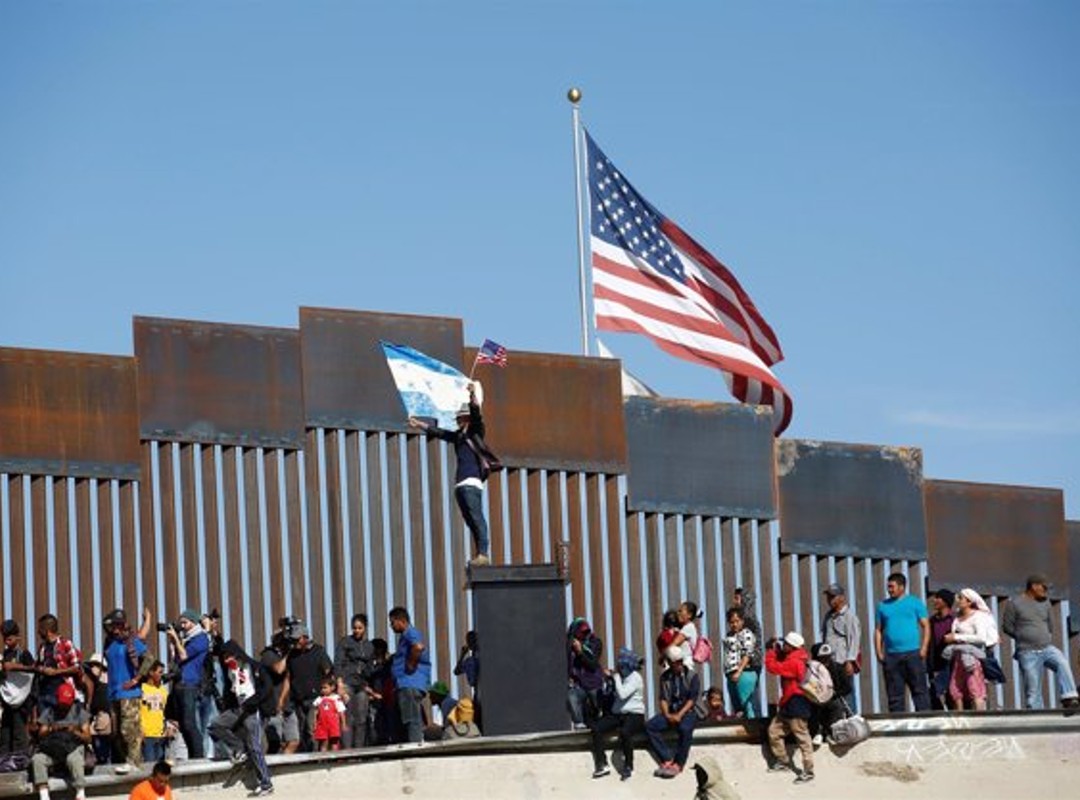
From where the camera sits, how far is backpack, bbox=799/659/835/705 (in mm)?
25281

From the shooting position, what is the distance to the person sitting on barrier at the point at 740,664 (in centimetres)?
2598

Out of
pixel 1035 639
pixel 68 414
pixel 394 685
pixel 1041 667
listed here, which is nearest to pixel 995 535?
pixel 1041 667

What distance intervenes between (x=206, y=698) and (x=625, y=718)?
3.40 m

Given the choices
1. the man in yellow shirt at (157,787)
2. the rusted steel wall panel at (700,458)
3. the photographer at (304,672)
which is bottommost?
the man in yellow shirt at (157,787)

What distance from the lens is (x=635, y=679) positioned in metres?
25.1

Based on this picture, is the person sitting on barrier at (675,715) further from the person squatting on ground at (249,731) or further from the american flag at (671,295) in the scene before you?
the american flag at (671,295)

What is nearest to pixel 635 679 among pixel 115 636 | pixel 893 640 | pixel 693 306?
pixel 893 640

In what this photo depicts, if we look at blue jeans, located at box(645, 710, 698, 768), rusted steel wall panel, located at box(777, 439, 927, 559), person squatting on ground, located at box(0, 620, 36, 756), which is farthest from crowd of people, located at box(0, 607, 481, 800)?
rusted steel wall panel, located at box(777, 439, 927, 559)

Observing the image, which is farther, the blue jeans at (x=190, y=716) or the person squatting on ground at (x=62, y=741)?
the blue jeans at (x=190, y=716)

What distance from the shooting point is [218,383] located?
27.9 meters

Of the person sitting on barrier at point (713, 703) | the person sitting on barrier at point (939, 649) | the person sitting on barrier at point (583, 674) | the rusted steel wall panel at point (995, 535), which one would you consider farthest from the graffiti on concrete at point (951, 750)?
the rusted steel wall panel at point (995, 535)

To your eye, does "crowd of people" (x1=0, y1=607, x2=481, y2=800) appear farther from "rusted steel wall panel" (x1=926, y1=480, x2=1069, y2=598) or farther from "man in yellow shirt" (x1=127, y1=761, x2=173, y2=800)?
"rusted steel wall panel" (x1=926, y1=480, x2=1069, y2=598)

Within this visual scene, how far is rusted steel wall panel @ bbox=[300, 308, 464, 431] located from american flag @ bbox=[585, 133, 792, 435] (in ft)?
8.82

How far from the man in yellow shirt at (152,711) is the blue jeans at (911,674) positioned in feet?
20.1
